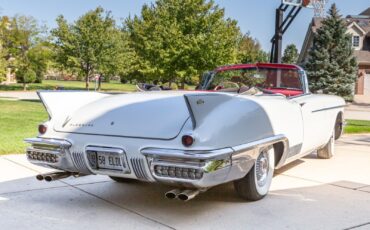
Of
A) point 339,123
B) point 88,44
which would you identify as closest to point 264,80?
point 339,123

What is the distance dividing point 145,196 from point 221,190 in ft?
2.77

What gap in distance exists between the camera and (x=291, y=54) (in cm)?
6406

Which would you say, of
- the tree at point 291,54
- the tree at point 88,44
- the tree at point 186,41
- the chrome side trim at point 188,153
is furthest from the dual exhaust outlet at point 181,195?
the tree at point 291,54

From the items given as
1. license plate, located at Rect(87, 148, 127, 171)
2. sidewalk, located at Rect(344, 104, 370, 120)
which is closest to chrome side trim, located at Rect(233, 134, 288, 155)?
license plate, located at Rect(87, 148, 127, 171)

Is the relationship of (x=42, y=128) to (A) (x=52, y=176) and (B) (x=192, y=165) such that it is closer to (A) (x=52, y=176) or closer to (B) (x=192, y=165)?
(A) (x=52, y=176)

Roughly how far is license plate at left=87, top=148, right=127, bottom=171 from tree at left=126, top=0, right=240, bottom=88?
62.3 ft

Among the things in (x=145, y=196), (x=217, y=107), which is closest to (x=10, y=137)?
(x=145, y=196)

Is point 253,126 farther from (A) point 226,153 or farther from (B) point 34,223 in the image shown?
(B) point 34,223

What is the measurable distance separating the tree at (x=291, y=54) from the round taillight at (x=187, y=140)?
60.2 m

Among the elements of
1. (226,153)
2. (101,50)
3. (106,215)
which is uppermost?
(101,50)

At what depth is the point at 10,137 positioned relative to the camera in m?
7.93

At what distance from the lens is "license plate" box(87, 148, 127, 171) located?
11.9 feet

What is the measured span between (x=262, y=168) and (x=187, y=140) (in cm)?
126

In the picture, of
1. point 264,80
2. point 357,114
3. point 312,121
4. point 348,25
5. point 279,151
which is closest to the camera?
point 279,151
